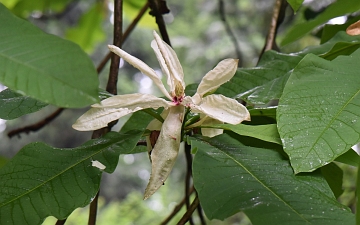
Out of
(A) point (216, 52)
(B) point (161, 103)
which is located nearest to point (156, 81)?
(B) point (161, 103)

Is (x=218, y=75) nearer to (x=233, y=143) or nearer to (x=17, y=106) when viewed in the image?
(x=233, y=143)

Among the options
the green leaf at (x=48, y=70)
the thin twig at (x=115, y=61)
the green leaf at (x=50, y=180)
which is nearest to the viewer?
the green leaf at (x=48, y=70)

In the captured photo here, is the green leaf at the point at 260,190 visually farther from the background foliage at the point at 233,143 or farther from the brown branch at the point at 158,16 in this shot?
the brown branch at the point at 158,16

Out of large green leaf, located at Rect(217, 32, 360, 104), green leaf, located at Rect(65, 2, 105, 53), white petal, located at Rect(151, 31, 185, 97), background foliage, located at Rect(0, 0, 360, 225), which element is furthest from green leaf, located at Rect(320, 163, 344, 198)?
green leaf, located at Rect(65, 2, 105, 53)

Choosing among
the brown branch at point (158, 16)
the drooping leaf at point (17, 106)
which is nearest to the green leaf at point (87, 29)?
the brown branch at point (158, 16)

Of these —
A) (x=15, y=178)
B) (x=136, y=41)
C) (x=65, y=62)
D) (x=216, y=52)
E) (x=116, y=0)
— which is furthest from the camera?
(x=136, y=41)

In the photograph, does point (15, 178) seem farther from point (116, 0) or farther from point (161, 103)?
point (116, 0)

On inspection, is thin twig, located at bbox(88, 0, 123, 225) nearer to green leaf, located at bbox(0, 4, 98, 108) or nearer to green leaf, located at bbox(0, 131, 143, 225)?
green leaf, located at bbox(0, 131, 143, 225)
